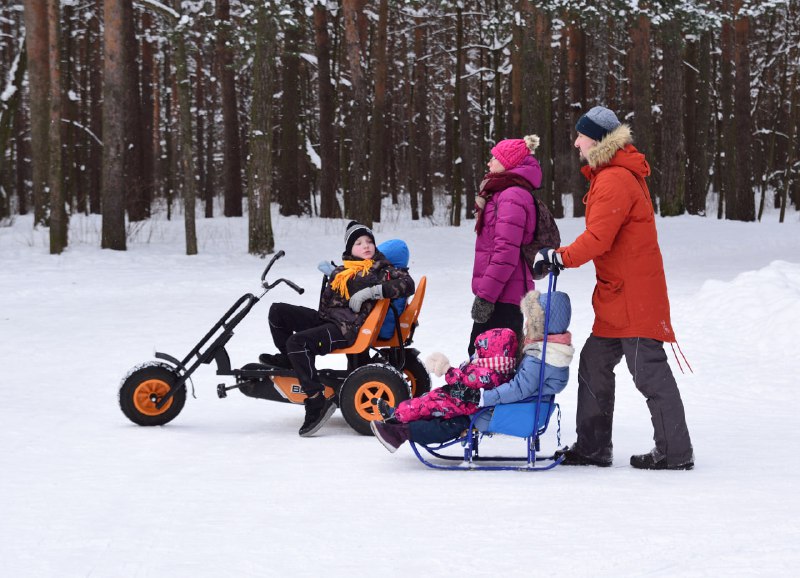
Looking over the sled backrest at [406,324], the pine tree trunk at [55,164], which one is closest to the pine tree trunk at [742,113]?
the pine tree trunk at [55,164]

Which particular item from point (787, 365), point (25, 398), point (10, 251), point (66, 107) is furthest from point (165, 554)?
point (66, 107)

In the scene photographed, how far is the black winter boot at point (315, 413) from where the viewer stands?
641 centimetres

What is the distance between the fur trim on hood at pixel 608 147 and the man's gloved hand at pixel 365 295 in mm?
1799

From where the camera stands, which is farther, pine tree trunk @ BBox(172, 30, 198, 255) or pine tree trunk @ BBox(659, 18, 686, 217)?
pine tree trunk @ BBox(659, 18, 686, 217)

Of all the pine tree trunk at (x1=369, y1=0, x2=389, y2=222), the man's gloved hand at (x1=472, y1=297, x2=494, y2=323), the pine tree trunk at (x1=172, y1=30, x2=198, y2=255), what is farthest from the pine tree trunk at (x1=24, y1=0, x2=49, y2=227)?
the man's gloved hand at (x1=472, y1=297, x2=494, y2=323)

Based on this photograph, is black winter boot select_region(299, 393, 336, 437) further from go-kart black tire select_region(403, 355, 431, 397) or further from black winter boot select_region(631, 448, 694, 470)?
black winter boot select_region(631, 448, 694, 470)

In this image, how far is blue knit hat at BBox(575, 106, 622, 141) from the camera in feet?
17.6

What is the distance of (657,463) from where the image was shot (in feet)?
17.5

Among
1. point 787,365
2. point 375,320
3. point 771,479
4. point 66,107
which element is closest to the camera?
point 771,479

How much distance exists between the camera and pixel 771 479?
16.4 ft

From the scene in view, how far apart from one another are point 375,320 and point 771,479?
8.94 feet

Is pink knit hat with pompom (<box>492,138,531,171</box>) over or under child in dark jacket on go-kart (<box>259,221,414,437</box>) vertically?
over

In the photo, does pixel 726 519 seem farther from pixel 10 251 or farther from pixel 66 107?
pixel 66 107

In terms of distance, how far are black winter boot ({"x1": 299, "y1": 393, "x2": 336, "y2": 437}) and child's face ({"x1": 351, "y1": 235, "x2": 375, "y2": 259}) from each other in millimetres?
1001
